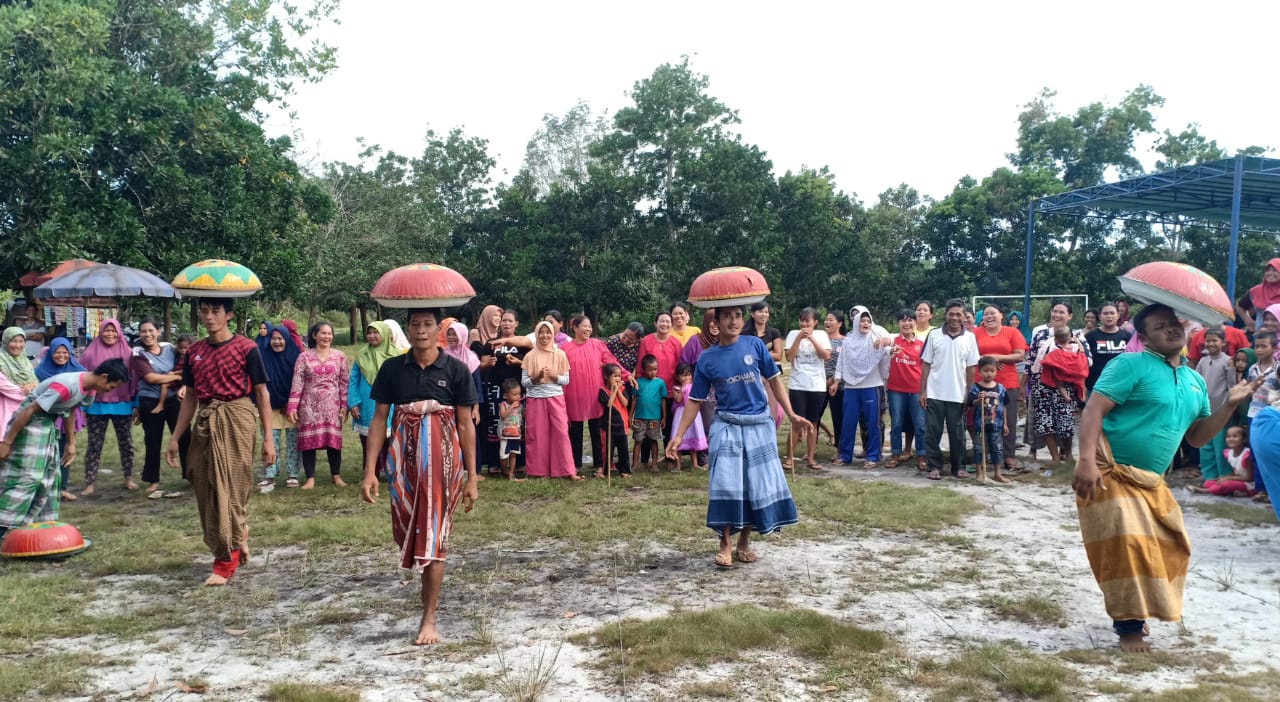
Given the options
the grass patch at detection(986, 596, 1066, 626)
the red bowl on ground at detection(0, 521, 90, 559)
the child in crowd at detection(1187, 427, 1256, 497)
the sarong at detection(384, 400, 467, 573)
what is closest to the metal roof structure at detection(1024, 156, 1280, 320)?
the child in crowd at detection(1187, 427, 1256, 497)

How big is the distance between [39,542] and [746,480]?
16.2ft

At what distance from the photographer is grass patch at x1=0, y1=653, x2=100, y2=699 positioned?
389 centimetres

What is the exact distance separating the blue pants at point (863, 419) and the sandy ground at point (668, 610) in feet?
9.71

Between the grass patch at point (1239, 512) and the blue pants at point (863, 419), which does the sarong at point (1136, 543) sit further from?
the blue pants at point (863, 419)

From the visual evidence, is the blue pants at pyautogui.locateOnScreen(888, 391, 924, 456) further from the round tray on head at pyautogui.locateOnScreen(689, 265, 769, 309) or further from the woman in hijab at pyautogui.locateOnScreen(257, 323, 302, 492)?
the woman in hijab at pyautogui.locateOnScreen(257, 323, 302, 492)

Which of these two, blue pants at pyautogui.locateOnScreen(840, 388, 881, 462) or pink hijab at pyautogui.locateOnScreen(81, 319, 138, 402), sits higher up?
pink hijab at pyautogui.locateOnScreen(81, 319, 138, 402)

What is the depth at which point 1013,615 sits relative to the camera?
483cm

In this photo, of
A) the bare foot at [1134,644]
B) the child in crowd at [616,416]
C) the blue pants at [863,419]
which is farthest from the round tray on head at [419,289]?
the blue pants at [863,419]

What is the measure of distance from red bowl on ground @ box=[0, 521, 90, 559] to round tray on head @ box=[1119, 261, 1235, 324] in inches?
270

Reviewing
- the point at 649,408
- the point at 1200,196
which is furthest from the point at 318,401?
the point at 1200,196

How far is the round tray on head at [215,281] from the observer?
5449 millimetres

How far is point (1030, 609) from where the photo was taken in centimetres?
489

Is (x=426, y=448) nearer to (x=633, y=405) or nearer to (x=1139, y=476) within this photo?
(x=1139, y=476)

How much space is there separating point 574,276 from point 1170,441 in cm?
2971
